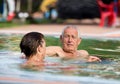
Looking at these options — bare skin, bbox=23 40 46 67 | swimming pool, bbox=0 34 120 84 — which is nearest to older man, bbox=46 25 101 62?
swimming pool, bbox=0 34 120 84

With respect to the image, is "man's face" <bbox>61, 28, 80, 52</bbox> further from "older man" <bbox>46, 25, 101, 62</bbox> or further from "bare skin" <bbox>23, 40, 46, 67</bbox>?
"bare skin" <bbox>23, 40, 46, 67</bbox>

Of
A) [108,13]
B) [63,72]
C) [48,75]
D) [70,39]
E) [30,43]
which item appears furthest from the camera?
[108,13]

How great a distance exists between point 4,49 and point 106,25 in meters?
8.98

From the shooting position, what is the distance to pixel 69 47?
18.1 feet

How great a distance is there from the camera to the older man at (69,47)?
5.44m

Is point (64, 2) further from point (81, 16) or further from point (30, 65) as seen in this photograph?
point (30, 65)

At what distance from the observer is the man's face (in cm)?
542

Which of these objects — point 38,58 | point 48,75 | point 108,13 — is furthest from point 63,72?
point 108,13

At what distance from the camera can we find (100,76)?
13.2ft

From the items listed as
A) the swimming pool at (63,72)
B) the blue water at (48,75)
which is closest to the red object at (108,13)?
the swimming pool at (63,72)

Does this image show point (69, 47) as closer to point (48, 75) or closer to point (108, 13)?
point (48, 75)

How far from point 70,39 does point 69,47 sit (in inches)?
4.7

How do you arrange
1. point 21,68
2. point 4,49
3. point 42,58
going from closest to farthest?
point 21,68, point 42,58, point 4,49

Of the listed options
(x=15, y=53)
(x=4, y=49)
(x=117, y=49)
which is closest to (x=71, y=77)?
(x=15, y=53)
